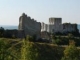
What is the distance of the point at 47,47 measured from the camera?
63562mm

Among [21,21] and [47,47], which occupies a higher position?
[21,21]

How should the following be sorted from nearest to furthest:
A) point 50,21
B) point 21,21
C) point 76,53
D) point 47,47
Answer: point 76,53 < point 47,47 < point 21,21 < point 50,21

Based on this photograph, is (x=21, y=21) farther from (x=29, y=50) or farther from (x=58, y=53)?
(x=29, y=50)

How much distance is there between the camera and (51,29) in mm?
113562

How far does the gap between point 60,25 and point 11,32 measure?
3443 cm

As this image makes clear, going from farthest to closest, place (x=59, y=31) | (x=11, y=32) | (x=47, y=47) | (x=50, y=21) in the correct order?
(x=50, y=21)
(x=59, y=31)
(x=11, y=32)
(x=47, y=47)

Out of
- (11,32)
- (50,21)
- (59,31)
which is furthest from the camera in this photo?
(50,21)

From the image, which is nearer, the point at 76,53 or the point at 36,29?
the point at 76,53

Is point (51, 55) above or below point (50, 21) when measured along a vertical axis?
below

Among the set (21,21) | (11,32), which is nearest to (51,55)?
(11,32)

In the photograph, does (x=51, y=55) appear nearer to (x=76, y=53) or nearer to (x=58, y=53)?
(x=58, y=53)

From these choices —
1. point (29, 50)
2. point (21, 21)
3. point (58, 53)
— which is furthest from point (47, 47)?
point (21, 21)

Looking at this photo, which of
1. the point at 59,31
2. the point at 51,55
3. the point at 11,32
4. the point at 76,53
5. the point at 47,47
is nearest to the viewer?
the point at 76,53

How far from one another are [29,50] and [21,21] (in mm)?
53232
